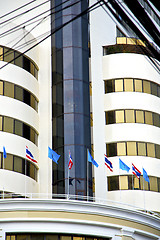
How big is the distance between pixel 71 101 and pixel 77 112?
1.08 meters

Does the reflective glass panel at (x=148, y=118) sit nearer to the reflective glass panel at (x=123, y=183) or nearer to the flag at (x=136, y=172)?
the reflective glass panel at (x=123, y=183)

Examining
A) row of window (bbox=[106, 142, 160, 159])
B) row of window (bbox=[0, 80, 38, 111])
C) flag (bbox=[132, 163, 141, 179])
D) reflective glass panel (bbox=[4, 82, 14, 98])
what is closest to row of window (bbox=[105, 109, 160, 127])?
row of window (bbox=[106, 142, 160, 159])

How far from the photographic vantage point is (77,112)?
153 ft

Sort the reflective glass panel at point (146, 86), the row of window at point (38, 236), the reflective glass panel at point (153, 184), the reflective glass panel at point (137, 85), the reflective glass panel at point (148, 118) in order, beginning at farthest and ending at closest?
the reflective glass panel at point (146, 86)
the reflective glass panel at point (137, 85)
the reflective glass panel at point (148, 118)
the reflective glass panel at point (153, 184)
the row of window at point (38, 236)

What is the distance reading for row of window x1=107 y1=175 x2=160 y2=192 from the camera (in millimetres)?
47781

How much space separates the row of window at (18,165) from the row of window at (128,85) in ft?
33.6

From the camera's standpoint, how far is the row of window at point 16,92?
149ft

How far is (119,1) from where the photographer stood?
722 inches

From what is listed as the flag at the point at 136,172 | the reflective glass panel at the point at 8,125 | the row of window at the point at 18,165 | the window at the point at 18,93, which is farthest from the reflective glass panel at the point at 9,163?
the flag at the point at 136,172

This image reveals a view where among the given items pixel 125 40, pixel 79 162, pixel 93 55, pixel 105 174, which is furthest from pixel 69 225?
pixel 125 40

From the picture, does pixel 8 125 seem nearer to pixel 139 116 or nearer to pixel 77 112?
pixel 77 112

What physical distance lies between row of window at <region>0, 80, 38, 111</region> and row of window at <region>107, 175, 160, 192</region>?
912 cm

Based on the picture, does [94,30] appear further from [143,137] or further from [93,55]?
[143,137]

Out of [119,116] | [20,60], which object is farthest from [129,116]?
[20,60]
